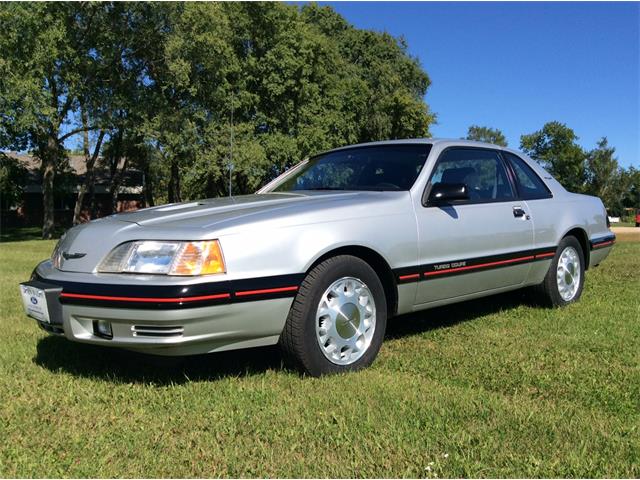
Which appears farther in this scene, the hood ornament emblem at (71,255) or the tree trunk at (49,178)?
the tree trunk at (49,178)

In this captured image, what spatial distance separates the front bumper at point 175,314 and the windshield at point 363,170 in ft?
4.68

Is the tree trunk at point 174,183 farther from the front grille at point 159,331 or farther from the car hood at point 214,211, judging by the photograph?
Result: the front grille at point 159,331

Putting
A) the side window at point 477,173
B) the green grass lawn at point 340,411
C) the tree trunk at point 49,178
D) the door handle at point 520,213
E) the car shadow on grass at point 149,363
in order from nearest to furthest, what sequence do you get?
the green grass lawn at point 340,411
the car shadow on grass at point 149,363
the side window at point 477,173
the door handle at point 520,213
the tree trunk at point 49,178

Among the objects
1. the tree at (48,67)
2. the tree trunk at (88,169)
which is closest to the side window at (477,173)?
the tree at (48,67)

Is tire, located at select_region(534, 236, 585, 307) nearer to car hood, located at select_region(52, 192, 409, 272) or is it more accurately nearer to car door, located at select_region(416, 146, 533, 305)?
car door, located at select_region(416, 146, 533, 305)

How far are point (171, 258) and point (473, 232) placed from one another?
237cm

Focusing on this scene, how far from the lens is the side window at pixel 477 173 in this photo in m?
4.72

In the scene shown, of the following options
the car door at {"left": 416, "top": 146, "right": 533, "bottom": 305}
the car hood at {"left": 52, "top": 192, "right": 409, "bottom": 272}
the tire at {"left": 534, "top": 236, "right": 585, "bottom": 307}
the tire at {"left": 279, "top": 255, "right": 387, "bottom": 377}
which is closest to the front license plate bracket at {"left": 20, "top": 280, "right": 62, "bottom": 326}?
the car hood at {"left": 52, "top": 192, "right": 409, "bottom": 272}

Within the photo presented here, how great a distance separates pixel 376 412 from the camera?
3002 mm

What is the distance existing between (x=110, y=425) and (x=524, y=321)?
11.7 feet

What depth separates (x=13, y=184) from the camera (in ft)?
118

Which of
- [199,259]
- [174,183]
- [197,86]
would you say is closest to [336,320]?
[199,259]

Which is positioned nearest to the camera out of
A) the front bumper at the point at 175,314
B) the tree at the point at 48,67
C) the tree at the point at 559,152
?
the front bumper at the point at 175,314

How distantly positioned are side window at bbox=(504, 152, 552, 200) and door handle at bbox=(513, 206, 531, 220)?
0.21 metres
